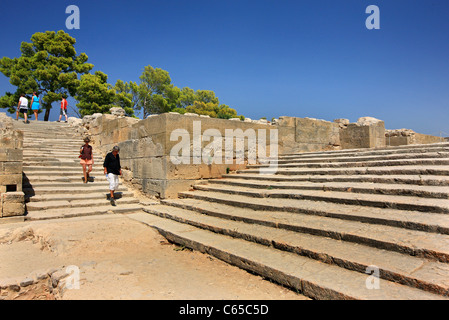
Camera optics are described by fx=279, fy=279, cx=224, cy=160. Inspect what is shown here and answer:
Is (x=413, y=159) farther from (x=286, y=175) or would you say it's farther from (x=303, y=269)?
(x=303, y=269)

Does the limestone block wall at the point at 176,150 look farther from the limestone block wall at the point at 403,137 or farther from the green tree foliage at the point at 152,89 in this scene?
the green tree foliage at the point at 152,89

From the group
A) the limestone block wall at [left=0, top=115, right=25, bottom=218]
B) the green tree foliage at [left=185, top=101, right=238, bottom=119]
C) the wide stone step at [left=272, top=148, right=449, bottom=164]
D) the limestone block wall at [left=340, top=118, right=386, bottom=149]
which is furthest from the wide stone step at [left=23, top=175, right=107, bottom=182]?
the green tree foliage at [left=185, top=101, right=238, bottom=119]

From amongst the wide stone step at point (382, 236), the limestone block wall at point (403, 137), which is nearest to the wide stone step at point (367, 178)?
the wide stone step at point (382, 236)

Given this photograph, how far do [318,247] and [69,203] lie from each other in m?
5.76

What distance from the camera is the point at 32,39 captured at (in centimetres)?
2145

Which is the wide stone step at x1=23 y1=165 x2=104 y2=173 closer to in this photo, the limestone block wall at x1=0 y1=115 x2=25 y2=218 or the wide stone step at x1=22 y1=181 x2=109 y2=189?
the wide stone step at x1=22 y1=181 x2=109 y2=189

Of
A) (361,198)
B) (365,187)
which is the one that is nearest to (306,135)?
(365,187)

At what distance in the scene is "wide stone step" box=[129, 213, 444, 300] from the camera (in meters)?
2.18

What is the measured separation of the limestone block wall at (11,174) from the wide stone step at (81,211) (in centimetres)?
32

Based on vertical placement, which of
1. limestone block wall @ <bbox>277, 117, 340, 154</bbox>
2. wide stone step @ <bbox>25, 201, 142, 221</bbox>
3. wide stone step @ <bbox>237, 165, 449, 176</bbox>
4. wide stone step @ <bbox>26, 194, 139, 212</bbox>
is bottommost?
wide stone step @ <bbox>25, 201, 142, 221</bbox>

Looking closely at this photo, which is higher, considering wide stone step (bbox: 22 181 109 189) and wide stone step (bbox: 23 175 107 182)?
wide stone step (bbox: 23 175 107 182)

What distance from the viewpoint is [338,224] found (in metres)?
3.47

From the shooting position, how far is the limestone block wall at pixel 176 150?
6.79m
